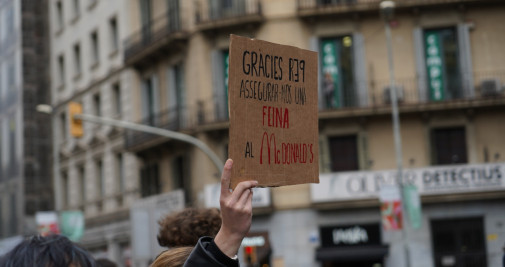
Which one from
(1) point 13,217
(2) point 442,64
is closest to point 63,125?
(1) point 13,217

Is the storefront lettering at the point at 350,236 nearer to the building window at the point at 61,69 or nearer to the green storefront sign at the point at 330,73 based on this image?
the green storefront sign at the point at 330,73

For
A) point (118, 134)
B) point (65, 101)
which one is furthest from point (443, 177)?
point (65, 101)

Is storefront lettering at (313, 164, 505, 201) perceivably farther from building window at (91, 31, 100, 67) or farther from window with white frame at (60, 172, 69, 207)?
window with white frame at (60, 172, 69, 207)

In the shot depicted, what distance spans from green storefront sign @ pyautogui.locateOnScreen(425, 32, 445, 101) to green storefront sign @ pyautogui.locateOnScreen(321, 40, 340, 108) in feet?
9.45

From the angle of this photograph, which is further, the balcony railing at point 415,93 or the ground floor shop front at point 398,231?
the balcony railing at point 415,93

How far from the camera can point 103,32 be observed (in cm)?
4022

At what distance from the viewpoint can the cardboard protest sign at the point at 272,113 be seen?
3598 mm

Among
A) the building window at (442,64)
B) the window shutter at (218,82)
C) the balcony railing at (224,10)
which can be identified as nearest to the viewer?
the building window at (442,64)

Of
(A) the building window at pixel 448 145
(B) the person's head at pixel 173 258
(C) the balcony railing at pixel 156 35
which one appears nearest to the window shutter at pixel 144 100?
(C) the balcony railing at pixel 156 35

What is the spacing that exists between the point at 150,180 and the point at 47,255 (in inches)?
1350

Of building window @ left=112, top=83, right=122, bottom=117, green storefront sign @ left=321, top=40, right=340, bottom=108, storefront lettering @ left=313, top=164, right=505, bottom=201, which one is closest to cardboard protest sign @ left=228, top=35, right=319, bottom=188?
storefront lettering @ left=313, top=164, right=505, bottom=201

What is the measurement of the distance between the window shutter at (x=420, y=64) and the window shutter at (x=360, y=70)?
166 centimetres

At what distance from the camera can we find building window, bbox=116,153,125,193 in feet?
128

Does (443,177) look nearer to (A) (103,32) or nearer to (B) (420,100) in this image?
(B) (420,100)
